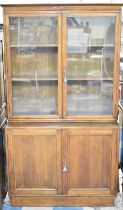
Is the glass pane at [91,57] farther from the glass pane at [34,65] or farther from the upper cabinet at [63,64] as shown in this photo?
the glass pane at [34,65]

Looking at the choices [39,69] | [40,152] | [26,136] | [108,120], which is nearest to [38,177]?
[40,152]

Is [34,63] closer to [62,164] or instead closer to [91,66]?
[91,66]

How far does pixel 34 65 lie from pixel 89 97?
1.89 feet

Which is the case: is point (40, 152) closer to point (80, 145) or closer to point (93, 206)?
point (80, 145)

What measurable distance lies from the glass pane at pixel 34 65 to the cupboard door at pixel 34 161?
21 cm

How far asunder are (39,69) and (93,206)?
4.38ft

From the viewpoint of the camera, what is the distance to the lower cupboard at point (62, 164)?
2.52 meters

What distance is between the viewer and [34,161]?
8.45 feet

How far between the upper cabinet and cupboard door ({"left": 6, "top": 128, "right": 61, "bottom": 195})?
0.16 metres

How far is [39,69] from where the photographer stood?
8.48ft

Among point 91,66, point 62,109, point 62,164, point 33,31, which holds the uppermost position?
point 33,31

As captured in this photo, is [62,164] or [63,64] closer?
[63,64]

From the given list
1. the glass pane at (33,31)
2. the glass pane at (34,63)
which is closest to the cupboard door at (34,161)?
the glass pane at (34,63)

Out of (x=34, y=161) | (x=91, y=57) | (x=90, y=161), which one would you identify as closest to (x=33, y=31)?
(x=91, y=57)
